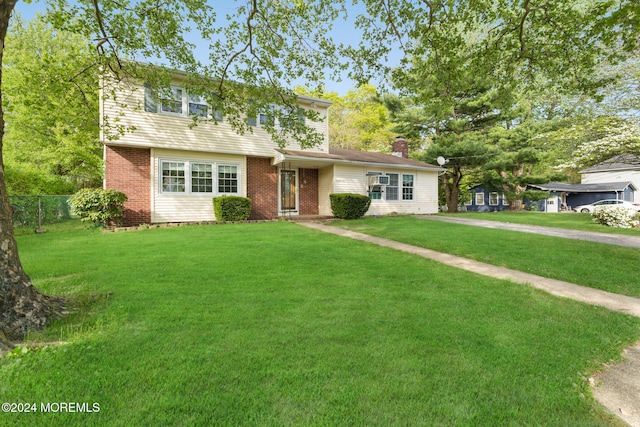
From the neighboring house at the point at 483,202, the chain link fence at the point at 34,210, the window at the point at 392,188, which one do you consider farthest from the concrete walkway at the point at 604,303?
the neighboring house at the point at 483,202

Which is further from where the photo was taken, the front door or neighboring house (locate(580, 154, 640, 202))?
neighboring house (locate(580, 154, 640, 202))

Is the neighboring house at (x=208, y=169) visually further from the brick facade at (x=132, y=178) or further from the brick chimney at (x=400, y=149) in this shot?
the brick chimney at (x=400, y=149)

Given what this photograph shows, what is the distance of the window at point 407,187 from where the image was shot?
15656 millimetres

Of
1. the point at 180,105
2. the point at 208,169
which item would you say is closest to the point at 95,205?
the point at 208,169

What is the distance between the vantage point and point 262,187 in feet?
41.3

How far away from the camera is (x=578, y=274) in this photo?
4668 millimetres

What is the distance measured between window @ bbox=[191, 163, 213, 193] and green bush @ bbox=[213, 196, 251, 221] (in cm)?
66

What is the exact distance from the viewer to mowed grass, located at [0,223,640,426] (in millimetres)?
1667

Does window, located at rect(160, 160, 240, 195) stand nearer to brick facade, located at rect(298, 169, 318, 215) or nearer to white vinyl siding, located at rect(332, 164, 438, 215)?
brick facade, located at rect(298, 169, 318, 215)

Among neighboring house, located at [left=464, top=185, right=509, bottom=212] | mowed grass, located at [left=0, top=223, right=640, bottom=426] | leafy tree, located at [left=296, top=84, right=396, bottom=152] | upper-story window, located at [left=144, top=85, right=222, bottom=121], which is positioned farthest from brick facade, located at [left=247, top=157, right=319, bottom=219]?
neighboring house, located at [left=464, top=185, right=509, bottom=212]

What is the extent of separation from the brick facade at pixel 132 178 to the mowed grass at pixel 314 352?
6477 millimetres

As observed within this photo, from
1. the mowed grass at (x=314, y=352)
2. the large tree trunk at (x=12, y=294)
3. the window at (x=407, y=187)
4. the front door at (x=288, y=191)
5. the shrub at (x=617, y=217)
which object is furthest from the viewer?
the window at (x=407, y=187)

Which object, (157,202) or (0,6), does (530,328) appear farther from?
(157,202)

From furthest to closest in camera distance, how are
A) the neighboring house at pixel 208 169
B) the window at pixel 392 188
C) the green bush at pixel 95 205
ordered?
1. the window at pixel 392 188
2. the neighboring house at pixel 208 169
3. the green bush at pixel 95 205
